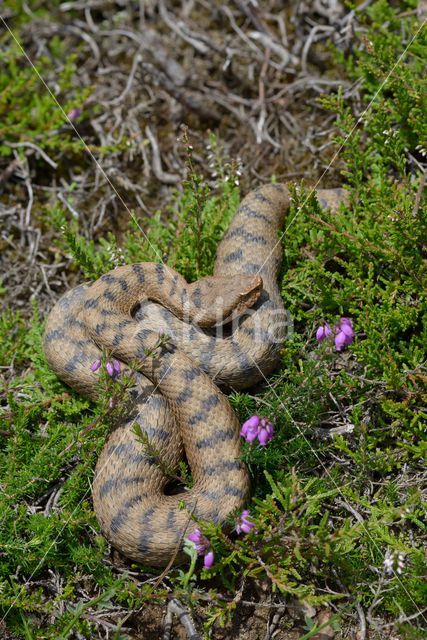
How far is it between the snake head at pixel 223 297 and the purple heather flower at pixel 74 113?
2.69 m

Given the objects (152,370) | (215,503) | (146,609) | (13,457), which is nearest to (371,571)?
(215,503)

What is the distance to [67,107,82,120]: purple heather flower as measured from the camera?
734cm

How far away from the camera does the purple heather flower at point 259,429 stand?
471cm

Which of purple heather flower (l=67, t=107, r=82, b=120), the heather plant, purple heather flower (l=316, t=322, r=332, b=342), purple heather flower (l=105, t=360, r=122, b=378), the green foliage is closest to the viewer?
the heather plant

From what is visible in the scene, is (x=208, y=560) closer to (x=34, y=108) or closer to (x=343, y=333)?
(x=343, y=333)

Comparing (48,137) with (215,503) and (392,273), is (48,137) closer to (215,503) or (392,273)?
(392,273)

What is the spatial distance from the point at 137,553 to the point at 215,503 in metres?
0.65

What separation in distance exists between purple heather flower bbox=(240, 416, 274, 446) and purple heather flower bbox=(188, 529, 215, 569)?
2.29 feet

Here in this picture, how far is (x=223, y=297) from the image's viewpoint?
18.6 ft

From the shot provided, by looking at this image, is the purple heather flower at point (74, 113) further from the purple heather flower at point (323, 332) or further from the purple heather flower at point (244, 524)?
the purple heather flower at point (244, 524)

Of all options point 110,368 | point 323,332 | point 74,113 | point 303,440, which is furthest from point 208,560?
point 74,113

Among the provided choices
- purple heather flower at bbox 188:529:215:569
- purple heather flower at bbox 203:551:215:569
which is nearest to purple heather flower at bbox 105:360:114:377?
purple heather flower at bbox 188:529:215:569

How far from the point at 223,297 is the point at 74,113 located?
3.02 metres

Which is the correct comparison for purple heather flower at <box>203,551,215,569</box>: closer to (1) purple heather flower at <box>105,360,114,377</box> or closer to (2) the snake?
(2) the snake
